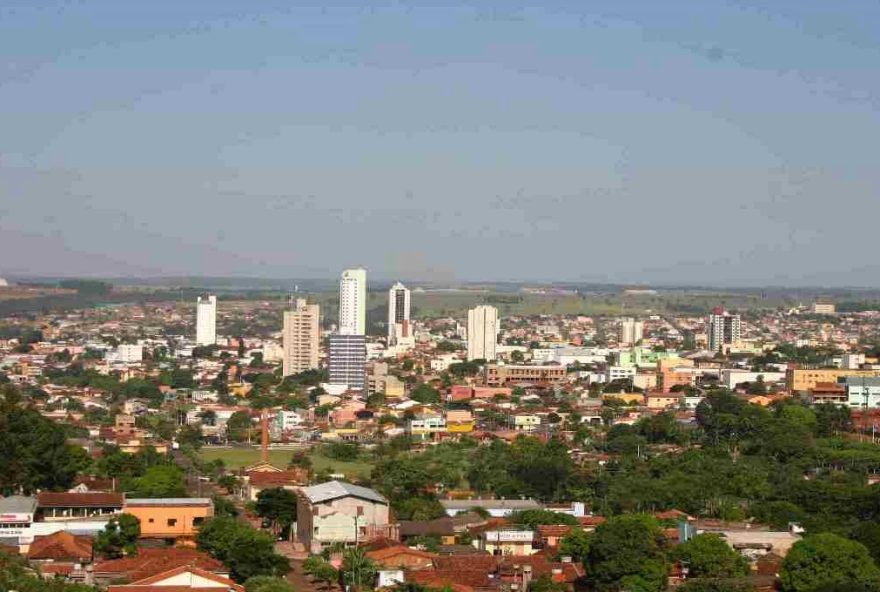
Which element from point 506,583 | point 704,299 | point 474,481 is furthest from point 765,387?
point 704,299

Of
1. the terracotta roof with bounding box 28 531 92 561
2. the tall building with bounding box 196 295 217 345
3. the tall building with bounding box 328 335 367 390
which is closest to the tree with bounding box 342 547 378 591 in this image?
the terracotta roof with bounding box 28 531 92 561

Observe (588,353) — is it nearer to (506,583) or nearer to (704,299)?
(506,583)

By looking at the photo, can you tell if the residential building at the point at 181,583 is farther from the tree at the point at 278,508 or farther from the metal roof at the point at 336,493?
the tree at the point at 278,508

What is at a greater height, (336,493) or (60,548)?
(336,493)

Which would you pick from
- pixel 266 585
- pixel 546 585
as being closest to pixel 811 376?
pixel 546 585

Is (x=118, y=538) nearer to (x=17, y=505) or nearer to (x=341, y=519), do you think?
(x=17, y=505)

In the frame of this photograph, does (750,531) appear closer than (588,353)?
Yes
